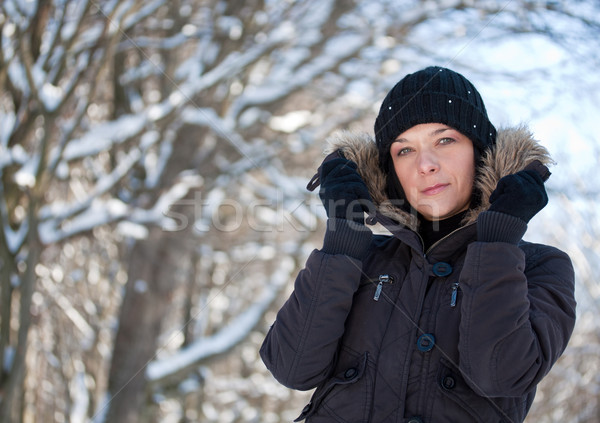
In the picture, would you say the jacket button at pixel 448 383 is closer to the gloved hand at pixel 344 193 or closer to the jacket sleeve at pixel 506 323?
the jacket sleeve at pixel 506 323

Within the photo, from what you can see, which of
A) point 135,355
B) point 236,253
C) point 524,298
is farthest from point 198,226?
point 524,298

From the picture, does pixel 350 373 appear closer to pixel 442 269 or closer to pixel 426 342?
pixel 426 342

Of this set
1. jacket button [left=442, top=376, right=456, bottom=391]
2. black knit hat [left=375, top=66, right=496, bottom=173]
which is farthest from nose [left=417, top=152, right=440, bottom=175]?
jacket button [left=442, top=376, right=456, bottom=391]

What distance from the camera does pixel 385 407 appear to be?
1.61 m

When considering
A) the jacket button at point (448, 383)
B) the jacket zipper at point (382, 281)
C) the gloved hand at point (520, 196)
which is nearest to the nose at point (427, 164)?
the gloved hand at point (520, 196)

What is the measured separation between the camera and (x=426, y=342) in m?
1.61

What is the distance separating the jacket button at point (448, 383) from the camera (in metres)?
1.58

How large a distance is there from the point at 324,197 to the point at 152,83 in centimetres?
782

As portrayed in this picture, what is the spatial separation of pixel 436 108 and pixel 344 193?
1.33 feet

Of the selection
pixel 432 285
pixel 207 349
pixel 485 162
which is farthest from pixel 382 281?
pixel 207 349

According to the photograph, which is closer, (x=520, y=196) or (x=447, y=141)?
(x=520, y=196)

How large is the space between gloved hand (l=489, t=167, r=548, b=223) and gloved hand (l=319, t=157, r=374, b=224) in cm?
38

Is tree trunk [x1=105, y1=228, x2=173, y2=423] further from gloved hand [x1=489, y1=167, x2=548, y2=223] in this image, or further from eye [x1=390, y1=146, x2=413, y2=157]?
gloved hand [x1=489, y1=167, x2=548, y2=223]

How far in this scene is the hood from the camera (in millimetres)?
1776
